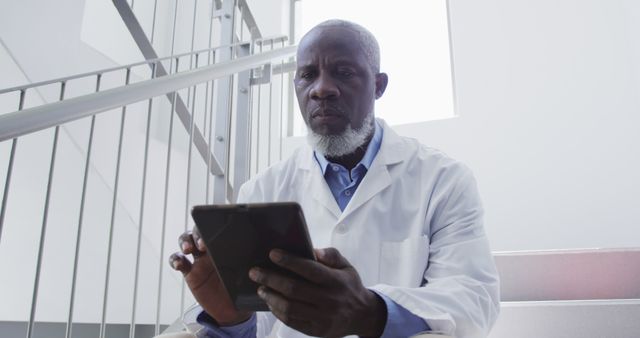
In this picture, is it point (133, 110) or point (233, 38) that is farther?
point (133, 110)

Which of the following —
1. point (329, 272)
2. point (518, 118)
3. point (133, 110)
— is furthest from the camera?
point (518, 118)

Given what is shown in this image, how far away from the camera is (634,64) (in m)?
2.39

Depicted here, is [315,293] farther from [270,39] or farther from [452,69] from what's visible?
[452,69]

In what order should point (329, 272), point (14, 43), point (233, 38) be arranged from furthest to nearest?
point (233, 38) < point (14, 43) < point (329, 272)

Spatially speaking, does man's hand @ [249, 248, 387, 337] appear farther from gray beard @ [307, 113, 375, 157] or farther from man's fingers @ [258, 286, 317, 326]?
gray beard @ [307, 113, 375, 157]

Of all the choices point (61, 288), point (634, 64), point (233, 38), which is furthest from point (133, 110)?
point (634, 64)

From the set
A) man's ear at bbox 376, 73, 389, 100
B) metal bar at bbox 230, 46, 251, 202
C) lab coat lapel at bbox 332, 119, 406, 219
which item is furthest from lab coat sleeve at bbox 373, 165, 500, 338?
metal bar at bbox 230, 46, 251, 202

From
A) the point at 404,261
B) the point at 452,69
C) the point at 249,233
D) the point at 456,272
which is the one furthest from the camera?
→ the point at 452,69

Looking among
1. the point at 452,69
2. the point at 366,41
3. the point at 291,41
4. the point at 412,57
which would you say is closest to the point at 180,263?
the point at 366,41

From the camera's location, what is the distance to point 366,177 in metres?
1.15

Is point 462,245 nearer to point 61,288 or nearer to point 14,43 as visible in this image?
point 14,43

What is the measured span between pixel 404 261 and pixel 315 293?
0.46 m

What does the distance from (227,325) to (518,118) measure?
2.21 m

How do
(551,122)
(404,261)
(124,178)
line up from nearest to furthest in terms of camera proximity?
(404,261) → (124,178) → (551,122)
